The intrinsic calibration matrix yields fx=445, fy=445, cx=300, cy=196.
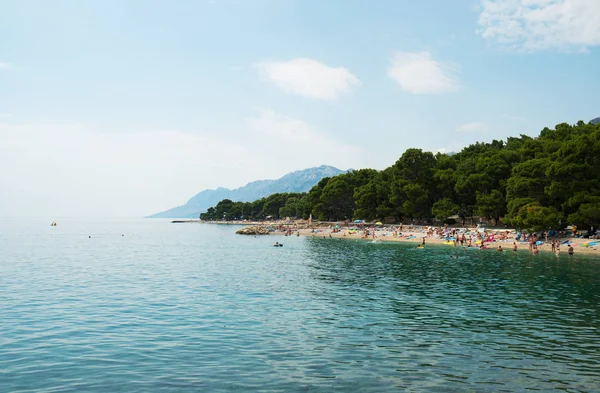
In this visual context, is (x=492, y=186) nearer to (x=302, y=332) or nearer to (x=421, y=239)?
(x=421, y=239)

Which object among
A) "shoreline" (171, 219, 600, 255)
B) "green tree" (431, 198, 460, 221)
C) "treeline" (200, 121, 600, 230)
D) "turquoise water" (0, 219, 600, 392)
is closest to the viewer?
"turquoise water" (0, 219, 600, 392)

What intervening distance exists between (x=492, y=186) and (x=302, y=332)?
81.5m

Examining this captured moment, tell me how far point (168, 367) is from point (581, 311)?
2209 centimetres

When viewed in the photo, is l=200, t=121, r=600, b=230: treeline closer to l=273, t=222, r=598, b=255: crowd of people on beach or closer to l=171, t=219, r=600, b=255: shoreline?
l=273, t=222, r=598, b=255: crowd of people on beach

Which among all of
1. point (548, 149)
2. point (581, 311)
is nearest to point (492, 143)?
point (548, 149)

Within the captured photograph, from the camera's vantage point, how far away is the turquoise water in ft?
46.8

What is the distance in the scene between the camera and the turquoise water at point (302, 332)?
1425 cm

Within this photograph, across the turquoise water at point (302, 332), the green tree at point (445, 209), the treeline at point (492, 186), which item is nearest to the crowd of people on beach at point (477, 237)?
the treeline at point (492, 186)

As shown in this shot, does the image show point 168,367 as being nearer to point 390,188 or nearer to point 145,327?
point 145,327

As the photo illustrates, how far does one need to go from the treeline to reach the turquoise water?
90.3 ft

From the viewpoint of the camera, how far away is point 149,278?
3900 centimetres

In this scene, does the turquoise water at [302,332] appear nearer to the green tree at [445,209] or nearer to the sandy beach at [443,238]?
the sandy beach at [443,238]

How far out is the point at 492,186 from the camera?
3583 inches

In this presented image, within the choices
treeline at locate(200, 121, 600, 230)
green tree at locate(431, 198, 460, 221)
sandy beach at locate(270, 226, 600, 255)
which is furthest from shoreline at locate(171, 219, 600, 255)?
green tree at locate(431, 198, 460, 221)
